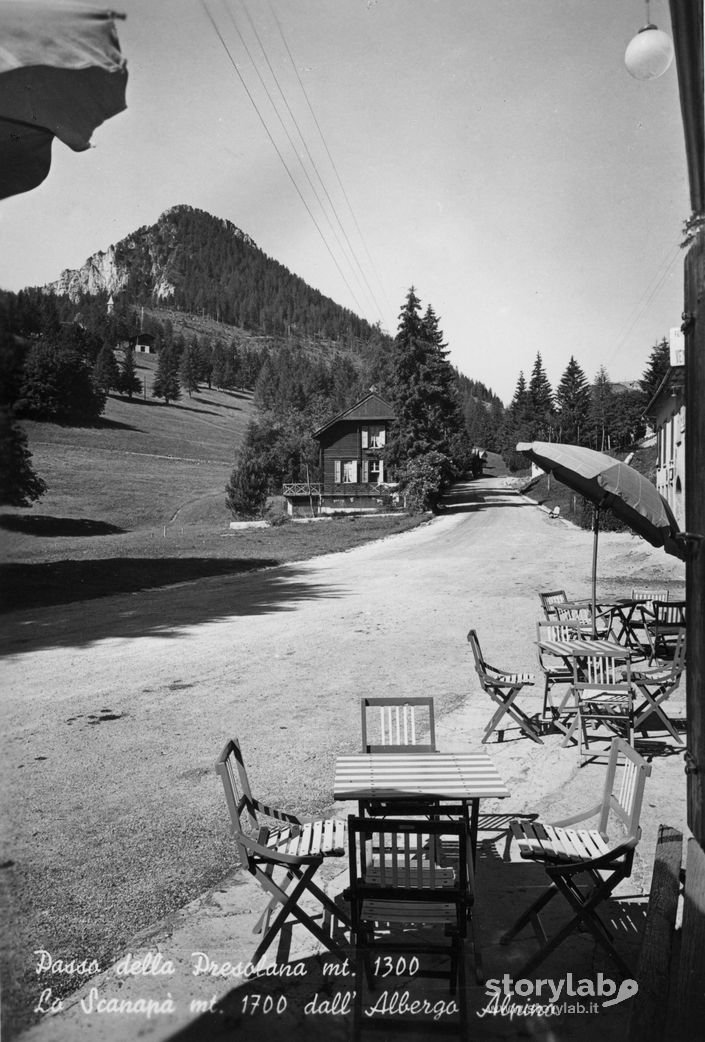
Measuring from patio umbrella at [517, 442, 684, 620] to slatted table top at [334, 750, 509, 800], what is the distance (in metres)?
2.33

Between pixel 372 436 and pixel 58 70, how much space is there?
45277 mm

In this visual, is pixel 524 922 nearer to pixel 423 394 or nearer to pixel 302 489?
pixel 423 394

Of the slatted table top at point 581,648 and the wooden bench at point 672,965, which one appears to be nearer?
the wooden bench at point 672,965

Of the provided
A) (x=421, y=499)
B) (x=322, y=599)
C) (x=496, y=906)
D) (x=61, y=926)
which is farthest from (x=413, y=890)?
(x=421, y=499)

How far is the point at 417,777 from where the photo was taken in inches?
149

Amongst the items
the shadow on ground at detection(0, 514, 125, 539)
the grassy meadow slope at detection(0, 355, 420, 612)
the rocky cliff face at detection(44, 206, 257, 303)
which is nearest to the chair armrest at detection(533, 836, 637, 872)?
the grassy meadow slope at detection(0, 355, 420, 612)

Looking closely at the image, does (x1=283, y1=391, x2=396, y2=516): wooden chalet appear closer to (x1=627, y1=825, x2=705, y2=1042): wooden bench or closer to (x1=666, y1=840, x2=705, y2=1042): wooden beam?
(x1=627, y1=825, x2=705, y2=1042): wooden bench

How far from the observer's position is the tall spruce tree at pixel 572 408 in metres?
11.6

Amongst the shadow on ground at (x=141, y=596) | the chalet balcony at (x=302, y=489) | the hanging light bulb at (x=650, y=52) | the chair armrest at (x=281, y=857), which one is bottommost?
the shadow on ground at (x=141, y=596)

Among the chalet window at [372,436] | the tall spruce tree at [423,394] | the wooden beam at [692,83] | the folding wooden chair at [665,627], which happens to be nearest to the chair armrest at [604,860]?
the wooden beam at [692,83]

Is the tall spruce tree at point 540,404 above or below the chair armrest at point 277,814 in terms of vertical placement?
above

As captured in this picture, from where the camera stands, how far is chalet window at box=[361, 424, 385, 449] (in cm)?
4597

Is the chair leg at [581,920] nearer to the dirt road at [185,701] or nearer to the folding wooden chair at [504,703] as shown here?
the dirt road at [185,701]

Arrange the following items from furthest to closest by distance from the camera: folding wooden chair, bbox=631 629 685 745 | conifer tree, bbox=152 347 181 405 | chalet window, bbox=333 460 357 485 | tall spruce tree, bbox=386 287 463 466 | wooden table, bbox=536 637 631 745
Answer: conifer tree, bbox=152 347 181 405 < chalet window, bbox=333 460 357 485 < tall spruce tree, bbox=386 287 463 466 < wooden table, bbox=536 637 631 745 < folding wooden chair, bbox=631 629 685 745
